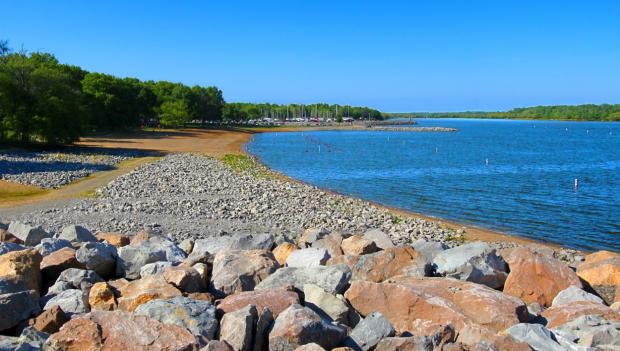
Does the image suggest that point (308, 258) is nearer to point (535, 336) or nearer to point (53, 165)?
point (535, 336)

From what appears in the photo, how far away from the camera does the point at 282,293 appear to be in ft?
25.3

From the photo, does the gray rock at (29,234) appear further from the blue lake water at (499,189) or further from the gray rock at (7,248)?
the blue lake water at (499,189)

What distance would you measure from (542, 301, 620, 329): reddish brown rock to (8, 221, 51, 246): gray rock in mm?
10219

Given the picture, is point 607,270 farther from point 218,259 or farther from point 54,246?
point 54,246

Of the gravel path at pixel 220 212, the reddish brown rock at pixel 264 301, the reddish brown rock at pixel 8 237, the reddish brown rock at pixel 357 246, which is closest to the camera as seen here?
the reddish brown rock at pixel 264 301

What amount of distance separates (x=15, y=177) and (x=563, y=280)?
1263 inches

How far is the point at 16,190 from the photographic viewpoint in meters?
28.2

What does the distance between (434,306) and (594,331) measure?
6.58ft

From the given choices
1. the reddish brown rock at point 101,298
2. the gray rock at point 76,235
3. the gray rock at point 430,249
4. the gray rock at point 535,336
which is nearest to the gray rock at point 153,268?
the reddish brown rock at point 101,298

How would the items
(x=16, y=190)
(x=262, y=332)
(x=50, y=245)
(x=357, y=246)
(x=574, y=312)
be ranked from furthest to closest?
(x=16, y=190) < (x=357, y=246) < (x=50, y=245) < (x=574, y=312) < (x=262, y=332)

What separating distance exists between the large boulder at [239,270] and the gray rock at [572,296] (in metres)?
4.64

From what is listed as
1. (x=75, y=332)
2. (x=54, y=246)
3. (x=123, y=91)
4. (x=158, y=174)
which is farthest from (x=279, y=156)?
(x=75, y=332)

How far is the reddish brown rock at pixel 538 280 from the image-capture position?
9391mm

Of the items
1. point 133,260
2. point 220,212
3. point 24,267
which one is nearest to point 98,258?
point 133,260
